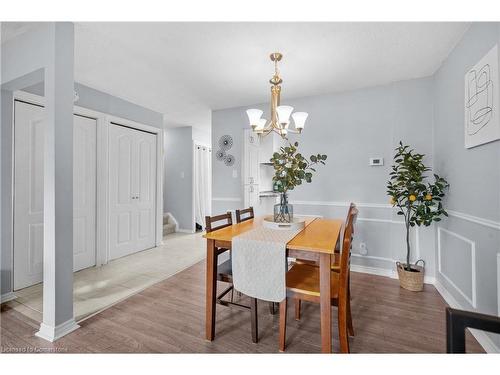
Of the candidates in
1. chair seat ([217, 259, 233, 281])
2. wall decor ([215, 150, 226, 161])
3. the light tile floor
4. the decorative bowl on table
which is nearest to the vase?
the decorative bowl on table

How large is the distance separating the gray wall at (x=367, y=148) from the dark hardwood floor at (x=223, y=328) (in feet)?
2.31

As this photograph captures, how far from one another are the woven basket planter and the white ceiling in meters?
2.19

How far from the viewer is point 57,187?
65.4 inches

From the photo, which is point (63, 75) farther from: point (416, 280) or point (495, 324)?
point (416, 280)

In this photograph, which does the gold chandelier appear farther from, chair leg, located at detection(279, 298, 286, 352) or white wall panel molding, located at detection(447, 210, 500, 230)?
white wall panel molding, located at detection(447, 210, 500, 230)

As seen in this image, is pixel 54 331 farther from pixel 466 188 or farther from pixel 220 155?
pixel 466 188

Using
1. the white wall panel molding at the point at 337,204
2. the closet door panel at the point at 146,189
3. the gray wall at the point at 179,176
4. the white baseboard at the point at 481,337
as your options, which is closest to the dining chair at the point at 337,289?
the white baseboard at the point at 481,337

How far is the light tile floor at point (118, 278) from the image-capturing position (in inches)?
84.7

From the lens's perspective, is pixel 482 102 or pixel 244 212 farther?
pixel 244 212

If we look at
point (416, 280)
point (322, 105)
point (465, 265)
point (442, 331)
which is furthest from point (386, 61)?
point (442, 331)

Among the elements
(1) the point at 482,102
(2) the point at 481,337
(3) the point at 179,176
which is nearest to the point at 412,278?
(2) the point at 481,337

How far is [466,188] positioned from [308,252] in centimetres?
156

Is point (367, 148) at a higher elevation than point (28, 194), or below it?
higher

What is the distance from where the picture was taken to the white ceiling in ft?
6.18
